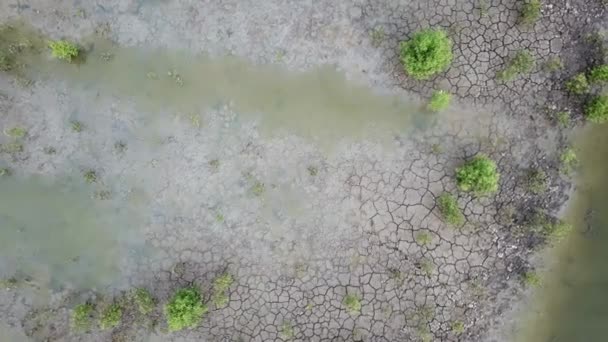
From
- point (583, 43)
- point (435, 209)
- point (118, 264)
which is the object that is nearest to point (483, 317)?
point (435, 209)

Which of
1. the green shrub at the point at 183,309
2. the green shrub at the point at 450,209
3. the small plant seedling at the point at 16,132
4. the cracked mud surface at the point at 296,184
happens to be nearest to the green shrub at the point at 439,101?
the cracked mud surface at the point at 296,184

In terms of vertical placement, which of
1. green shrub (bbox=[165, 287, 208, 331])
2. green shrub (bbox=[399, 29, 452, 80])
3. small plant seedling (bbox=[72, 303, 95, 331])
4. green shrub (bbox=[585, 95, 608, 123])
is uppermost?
green shrub (bbox=[585, 95, 608, 123])

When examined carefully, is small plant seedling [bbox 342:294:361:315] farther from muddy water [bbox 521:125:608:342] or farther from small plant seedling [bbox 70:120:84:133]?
small plant seedling [bbox 70:120:84:133]

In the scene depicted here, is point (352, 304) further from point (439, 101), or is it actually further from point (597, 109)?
point (597, 109)

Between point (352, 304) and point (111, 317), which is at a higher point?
point (352, 304)

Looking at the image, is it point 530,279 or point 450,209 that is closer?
point 450,209

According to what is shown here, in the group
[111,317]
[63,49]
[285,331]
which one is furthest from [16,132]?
[285,331]

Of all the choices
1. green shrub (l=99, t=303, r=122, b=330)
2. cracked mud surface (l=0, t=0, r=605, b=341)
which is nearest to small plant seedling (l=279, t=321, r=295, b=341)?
cracked mud surface (l=0, t=0, r=605, b=341)
